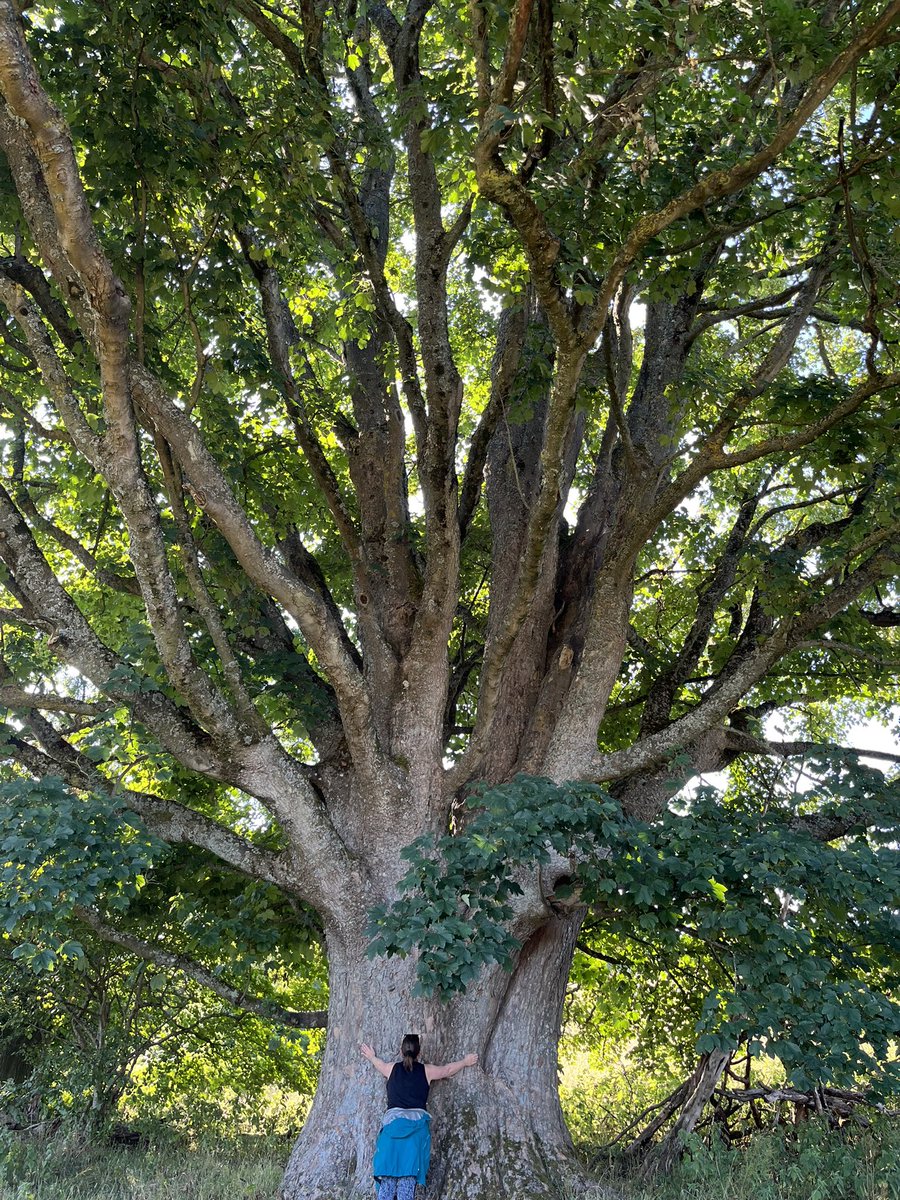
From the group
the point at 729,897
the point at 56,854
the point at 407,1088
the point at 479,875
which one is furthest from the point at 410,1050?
the point at 56,854

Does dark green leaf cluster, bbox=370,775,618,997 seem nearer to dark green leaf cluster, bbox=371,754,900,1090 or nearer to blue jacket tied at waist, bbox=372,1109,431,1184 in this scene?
dark green leaf cluster, bbox=371,754,900,1090

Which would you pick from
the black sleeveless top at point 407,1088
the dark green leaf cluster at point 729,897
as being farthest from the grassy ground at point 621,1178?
the black sleeveless top at point 407,1088

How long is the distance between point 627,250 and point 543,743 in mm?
4094

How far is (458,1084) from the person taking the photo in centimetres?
644

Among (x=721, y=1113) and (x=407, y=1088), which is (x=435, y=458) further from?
(x=721, y=1113)

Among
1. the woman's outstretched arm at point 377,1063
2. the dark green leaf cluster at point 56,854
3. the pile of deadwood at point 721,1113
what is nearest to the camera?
the dark green leaf cluster at point 56,854

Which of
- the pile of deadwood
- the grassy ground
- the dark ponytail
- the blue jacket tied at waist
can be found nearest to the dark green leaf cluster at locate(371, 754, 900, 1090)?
the dark ponytail

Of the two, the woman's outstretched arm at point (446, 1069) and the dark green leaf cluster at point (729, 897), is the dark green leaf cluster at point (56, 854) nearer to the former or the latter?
the dark green leaf cluster at point (729, 897)

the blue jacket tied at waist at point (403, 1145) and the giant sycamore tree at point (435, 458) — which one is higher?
the giant sycamore tree at point (435, 458)

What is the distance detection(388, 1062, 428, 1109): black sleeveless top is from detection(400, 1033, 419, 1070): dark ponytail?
3cm

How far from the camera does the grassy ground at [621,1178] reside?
577 centimetres

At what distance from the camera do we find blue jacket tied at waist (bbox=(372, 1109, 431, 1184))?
5.57 m

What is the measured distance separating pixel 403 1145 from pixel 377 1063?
24.2 inches

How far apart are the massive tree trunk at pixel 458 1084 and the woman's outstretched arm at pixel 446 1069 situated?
0.26 ft
